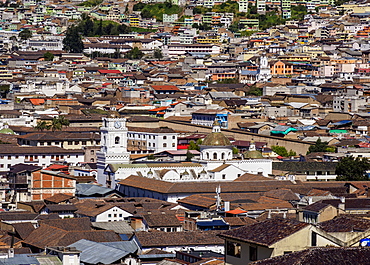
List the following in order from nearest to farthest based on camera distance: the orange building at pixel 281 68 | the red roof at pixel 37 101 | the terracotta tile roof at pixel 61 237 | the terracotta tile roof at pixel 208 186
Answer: the terracotta tile roof at pixel 61 237 < the terracotta tile roof at pixel 208 186 < the red roof at pixel 37 101 < the orange building at pixel 281 68

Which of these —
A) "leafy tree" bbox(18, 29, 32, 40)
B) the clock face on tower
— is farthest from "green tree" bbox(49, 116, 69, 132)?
"leafy tree" bbox(18, 29, 32, 40)

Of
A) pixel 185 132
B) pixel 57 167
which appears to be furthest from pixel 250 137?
pixel 57 167

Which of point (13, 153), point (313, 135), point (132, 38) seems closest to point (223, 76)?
point (132, 38)

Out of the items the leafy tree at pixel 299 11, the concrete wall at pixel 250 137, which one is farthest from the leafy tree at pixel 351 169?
the leafy tree at pixel 299 11

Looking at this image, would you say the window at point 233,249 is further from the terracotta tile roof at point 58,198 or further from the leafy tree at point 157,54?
the leafy tree at point 157,54

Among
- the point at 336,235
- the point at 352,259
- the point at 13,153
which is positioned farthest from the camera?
the point at 13,153

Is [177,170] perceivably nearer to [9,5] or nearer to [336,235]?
[336,235]
